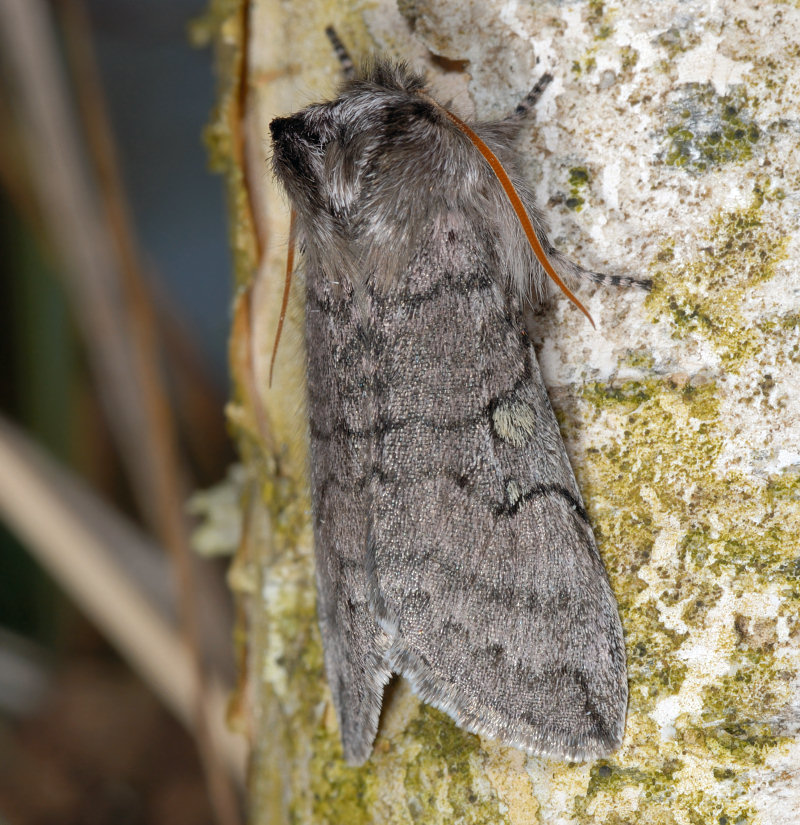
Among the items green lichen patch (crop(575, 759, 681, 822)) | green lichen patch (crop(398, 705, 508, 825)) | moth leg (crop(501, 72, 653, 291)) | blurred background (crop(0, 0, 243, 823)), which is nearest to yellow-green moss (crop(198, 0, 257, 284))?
blurred background (crop(0, 0, 243, 823))

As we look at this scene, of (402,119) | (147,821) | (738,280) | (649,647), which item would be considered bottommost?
(147,821)

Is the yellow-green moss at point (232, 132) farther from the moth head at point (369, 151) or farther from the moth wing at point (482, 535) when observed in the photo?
the moth wing at point (482, 535)

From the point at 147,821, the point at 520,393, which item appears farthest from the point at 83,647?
the point at 520,393

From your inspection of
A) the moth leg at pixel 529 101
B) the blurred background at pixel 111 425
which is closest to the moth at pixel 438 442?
the moth leg at pixel 529 101

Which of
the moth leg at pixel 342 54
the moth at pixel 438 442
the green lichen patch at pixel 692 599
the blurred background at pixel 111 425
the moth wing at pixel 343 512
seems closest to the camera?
the green lichen patch at pixel 692 599

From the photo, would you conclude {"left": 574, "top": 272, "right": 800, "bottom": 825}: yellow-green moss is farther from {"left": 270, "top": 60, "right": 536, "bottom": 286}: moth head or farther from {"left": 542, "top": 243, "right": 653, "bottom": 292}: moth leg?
{"left": 270, "top": 60, "right": 536, "bottom": 286}: moth head

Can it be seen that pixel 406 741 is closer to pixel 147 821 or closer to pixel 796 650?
pixel 796 650

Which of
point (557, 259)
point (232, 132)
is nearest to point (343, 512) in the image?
point (557, 259)
